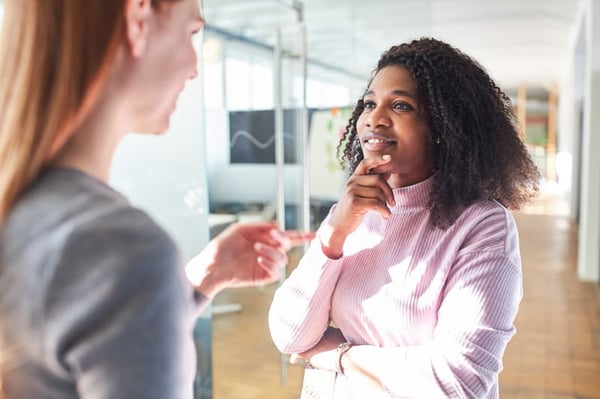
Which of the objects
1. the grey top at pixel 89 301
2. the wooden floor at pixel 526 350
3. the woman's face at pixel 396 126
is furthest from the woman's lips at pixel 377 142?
the wooden floor at pixel 526 350

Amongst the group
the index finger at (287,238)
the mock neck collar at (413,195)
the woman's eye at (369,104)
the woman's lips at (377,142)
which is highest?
the woman's eye at (369,104)

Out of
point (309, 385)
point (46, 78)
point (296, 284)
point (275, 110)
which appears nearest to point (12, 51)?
point (46, 78)

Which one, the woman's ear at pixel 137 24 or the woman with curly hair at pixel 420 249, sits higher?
the woman's ear at pixel 137 24

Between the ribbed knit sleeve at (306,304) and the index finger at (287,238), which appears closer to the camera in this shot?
the index finger at (287,238)

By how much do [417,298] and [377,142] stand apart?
12.7 inches

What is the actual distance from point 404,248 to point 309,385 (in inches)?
14.3

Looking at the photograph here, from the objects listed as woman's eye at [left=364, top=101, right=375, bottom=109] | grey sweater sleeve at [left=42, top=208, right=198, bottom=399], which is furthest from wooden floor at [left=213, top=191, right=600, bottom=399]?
grey sweater sleeve at [left=42, top=208, right=198, bottom=399]

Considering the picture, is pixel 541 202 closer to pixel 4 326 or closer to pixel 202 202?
pixel 202 202

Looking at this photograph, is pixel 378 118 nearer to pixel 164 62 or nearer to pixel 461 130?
pixel 461 130

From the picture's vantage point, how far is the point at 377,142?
112cm

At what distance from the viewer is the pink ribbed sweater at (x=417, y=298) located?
95 centimetres

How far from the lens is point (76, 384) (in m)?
0.44

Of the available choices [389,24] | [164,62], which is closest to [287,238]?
[164,62]

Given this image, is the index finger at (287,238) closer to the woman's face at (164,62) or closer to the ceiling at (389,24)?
the woman's face at (164,62)
